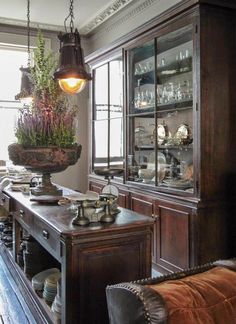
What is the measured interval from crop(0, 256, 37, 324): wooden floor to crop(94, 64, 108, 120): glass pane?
2.36 m

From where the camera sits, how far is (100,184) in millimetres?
4625

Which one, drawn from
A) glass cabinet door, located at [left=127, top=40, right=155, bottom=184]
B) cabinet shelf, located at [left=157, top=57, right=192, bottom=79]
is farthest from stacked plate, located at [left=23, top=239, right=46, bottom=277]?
cabinet shelf, located at [left=157, top=57, right=192, bottom=79]

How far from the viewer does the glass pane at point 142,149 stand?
3641 millimetres

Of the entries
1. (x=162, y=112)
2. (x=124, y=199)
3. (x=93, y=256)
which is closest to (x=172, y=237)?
(x=124, y=199)

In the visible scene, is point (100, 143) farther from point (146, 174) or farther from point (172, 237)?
point (172, 237)

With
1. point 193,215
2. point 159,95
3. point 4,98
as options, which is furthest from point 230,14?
point 4,98

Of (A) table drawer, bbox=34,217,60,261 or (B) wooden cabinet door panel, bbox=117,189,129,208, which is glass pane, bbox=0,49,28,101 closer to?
(B) wooden cabinet door panel, bbox=117,189,129,208

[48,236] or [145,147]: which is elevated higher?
[145,147]

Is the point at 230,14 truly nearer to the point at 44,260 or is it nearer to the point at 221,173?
the point at 221,173

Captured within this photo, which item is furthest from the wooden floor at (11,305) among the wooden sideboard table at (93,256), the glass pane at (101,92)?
the glass pane at (101,92)

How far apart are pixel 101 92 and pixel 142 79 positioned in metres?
1.01

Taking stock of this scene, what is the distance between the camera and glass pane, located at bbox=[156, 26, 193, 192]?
10.2 feet

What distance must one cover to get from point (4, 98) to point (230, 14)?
3.53 m

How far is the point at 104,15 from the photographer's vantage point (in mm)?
4988
